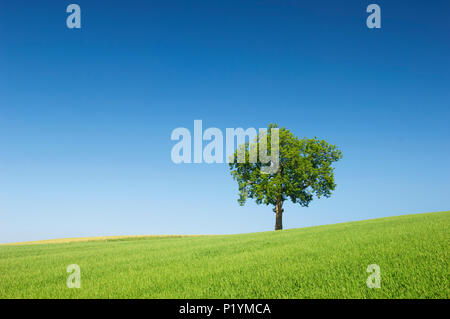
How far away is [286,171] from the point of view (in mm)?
34500

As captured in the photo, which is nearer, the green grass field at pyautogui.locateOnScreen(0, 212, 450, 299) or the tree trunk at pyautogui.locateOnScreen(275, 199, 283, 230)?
the green grass field at pyautogui.locateOnScreen(0, 212, 450, 299)

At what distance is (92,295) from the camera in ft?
21.1

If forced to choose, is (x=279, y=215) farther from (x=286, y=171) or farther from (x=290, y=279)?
(x=290, y=279)

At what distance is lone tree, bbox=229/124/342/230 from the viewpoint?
1331 inches

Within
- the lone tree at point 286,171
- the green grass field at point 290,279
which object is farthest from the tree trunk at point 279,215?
the green grass field at point 290,279

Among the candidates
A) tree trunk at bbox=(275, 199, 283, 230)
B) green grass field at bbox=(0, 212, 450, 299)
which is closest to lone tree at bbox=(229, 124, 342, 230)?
tree trunk at bbox=(275, 199, 283, 230)

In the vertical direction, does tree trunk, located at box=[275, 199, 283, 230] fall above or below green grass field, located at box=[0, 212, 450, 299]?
below

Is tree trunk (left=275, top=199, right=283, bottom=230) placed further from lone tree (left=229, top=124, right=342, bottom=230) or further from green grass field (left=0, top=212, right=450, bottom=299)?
green grass field (left=0, top=212, right=450, bottom=299)

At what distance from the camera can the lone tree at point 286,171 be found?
111 feet

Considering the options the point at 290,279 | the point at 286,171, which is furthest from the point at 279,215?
the point at 290,279
